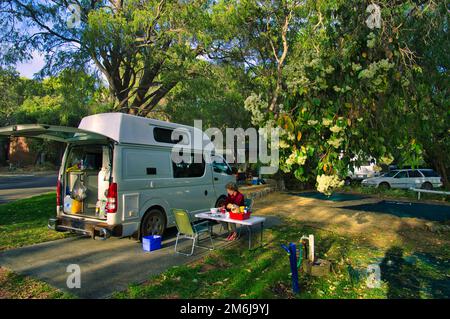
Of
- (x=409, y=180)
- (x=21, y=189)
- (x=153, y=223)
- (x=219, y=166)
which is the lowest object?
(x=21, y=189)

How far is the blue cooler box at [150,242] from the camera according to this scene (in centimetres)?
617

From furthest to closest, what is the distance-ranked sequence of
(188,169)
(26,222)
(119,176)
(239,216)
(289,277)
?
(26,222)
(188,169)
(239,216)
(119,176)
(289,277)

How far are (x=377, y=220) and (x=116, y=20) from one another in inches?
416

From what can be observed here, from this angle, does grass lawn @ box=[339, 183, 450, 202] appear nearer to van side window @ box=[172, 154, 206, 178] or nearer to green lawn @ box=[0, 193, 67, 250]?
van side window @ box=[172, 154, 206, 178]

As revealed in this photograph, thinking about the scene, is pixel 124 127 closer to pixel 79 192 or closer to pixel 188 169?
pixel 79 192

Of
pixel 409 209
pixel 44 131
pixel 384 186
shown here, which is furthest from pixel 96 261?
pixel 384 186

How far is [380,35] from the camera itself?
117 inches

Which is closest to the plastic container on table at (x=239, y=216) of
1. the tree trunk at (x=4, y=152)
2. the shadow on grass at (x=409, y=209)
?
the shadow on grass at (x=409, y=209)

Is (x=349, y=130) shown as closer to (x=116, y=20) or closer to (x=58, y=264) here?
(x=58, y=264)

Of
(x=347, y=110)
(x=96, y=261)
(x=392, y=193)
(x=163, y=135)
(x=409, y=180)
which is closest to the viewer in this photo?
(x=347, y=110)

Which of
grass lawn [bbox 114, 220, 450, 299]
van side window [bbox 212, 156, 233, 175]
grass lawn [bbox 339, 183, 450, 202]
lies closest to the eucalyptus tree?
van side window [bbox 212, 156, 233, 175]

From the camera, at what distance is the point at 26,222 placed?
8633 mm

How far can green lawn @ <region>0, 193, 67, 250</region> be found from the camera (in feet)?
22.5

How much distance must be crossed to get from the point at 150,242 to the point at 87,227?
1.26 metres
